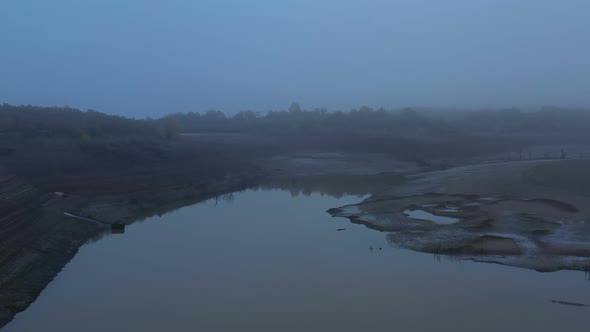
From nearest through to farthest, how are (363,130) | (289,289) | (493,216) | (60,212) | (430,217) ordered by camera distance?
1. (289,289)
2. (60,212)
3. (493,216)
4. (430,217)
5. (363,130)

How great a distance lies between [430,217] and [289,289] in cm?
890

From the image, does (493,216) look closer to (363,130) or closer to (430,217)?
(430,217)

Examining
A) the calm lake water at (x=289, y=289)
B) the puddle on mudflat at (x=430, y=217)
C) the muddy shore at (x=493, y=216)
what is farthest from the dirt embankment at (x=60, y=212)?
the puddle on mudflat at (x=430, y=217)

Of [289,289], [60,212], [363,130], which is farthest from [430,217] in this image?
[363,130]

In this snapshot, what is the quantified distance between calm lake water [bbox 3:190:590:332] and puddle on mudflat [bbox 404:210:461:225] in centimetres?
254

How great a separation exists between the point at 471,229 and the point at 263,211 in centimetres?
873

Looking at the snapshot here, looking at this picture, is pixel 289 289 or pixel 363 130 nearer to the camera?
pixel 289 289

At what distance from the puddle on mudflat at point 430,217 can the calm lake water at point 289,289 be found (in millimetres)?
2540

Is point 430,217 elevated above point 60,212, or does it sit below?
below

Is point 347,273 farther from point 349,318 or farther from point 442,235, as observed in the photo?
point 442,235

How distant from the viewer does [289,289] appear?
40.5 feet

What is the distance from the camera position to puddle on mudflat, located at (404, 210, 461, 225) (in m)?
18.7

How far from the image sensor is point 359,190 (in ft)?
92.5

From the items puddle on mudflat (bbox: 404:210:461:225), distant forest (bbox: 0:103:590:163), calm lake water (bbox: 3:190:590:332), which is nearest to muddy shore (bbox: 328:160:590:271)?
puddle on mudflat (bbox: 404:210:461:225)
